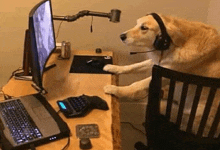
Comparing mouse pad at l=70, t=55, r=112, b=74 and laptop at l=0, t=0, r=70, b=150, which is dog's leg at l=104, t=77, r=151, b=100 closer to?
mouse pad at l=70, t=55, r=112, b=74

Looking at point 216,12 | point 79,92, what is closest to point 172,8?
point 216,12

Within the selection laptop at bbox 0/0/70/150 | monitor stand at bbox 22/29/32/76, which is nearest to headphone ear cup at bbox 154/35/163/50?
laptop at bbox 0/0/70/150

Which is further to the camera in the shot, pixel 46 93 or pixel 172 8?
pixel 172 8

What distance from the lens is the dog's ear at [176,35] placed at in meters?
1.46

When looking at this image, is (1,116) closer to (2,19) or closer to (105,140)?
(105,140)

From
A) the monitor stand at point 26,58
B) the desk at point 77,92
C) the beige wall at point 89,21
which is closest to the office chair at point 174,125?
the desk at point 77,92

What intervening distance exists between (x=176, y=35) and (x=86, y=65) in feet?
2.28

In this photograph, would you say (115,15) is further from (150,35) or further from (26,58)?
(26,58)

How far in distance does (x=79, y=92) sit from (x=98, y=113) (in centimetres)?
25

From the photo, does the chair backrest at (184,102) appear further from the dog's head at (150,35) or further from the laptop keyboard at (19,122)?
the laptop keyboard at (19,122)

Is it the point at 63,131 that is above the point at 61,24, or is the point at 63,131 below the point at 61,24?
below

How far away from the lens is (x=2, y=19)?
7.25 ft

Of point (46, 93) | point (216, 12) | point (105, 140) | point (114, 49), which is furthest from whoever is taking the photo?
point (114, 49)

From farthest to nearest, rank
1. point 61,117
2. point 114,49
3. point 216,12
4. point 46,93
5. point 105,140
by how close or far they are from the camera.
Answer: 1. point 114,49
2. point 216,12
3. point 46,93
4. point 61,117
5. point 105,140
